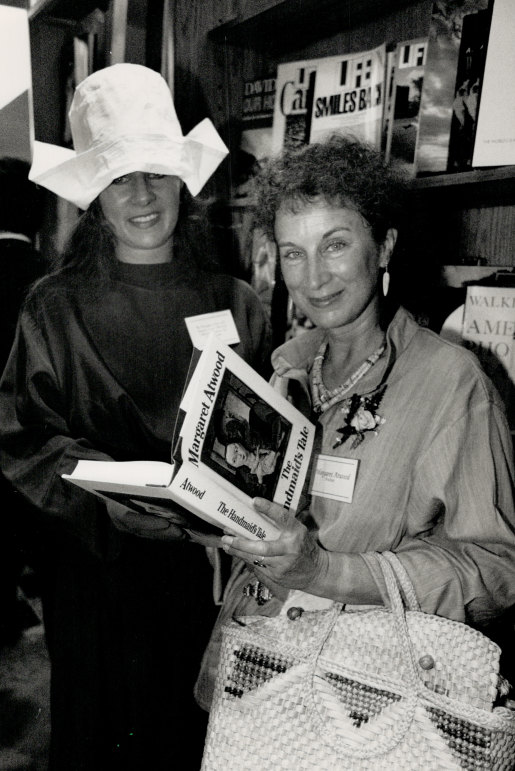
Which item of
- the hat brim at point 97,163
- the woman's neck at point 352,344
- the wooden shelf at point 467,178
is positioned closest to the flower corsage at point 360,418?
the woman's neck at point 352,344

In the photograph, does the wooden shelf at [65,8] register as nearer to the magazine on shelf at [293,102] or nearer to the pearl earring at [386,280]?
the magazine on shelf at [293,102]

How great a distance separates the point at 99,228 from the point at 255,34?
30.3 inches

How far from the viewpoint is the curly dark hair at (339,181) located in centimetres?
143

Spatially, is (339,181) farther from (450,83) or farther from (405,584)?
(405,584)

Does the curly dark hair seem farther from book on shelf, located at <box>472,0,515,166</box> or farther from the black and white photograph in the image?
book on shelf, located at <box>472,0,515,166</box>

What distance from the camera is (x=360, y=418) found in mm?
1428

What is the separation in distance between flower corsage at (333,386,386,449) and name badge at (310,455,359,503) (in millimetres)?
38

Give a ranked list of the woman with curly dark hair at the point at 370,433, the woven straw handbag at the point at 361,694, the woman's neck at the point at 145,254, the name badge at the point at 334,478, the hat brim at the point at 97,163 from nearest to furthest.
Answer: the woven straw handbag at the point at 361,694
the woman with curly dark hair at the point at 370,433
the name badge at the point at 334,478
the hat brim at the point at 97,163
the woman's neck at the point at 145,254

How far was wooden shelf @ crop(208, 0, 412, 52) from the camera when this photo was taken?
1801 mm

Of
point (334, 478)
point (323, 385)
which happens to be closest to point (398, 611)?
point (334, 478)

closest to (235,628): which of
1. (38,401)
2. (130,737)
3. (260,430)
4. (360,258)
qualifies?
(260,430)

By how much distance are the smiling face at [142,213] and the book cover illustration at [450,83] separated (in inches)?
26.3

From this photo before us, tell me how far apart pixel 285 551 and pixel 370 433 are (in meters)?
0.35

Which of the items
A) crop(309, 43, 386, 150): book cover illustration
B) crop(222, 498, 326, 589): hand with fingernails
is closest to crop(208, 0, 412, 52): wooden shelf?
crop(309, 43, 386, 150): book cover illustration
